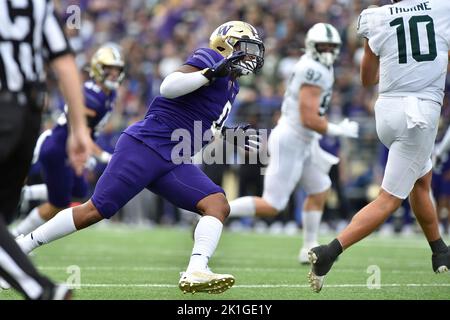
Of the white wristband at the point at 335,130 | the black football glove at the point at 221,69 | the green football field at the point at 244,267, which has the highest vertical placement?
the black football glove at the point at 221,69

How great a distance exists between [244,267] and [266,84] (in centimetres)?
761

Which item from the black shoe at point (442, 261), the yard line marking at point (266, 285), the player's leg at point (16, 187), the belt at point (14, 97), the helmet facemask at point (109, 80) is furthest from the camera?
the helmet facemask at point (109, 80)

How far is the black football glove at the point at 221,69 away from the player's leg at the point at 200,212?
689mm

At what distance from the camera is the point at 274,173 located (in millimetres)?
9422

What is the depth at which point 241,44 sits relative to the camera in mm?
6195

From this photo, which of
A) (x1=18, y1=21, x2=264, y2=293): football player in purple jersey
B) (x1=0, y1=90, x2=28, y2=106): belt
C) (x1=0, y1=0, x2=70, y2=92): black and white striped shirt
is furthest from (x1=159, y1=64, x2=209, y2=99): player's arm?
(x1=0, y1=90, x2=28, y2=106): belt

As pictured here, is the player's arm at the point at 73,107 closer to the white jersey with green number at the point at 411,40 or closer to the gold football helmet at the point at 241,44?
the gold football helmet at the point at 241,44

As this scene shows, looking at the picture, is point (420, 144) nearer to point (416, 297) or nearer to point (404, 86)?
point (404, 86)

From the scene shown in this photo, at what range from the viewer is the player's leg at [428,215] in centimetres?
666

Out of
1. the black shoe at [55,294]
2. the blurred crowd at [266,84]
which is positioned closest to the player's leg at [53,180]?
the blurred crowd at [266,84]

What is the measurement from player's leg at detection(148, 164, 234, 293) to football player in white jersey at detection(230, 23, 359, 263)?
10.5ft

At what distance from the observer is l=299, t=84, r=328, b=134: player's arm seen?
364 inches

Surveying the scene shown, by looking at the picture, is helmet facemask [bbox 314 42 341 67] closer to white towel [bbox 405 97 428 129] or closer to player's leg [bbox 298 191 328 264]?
player's leg [bbox 298 191 328 264]
